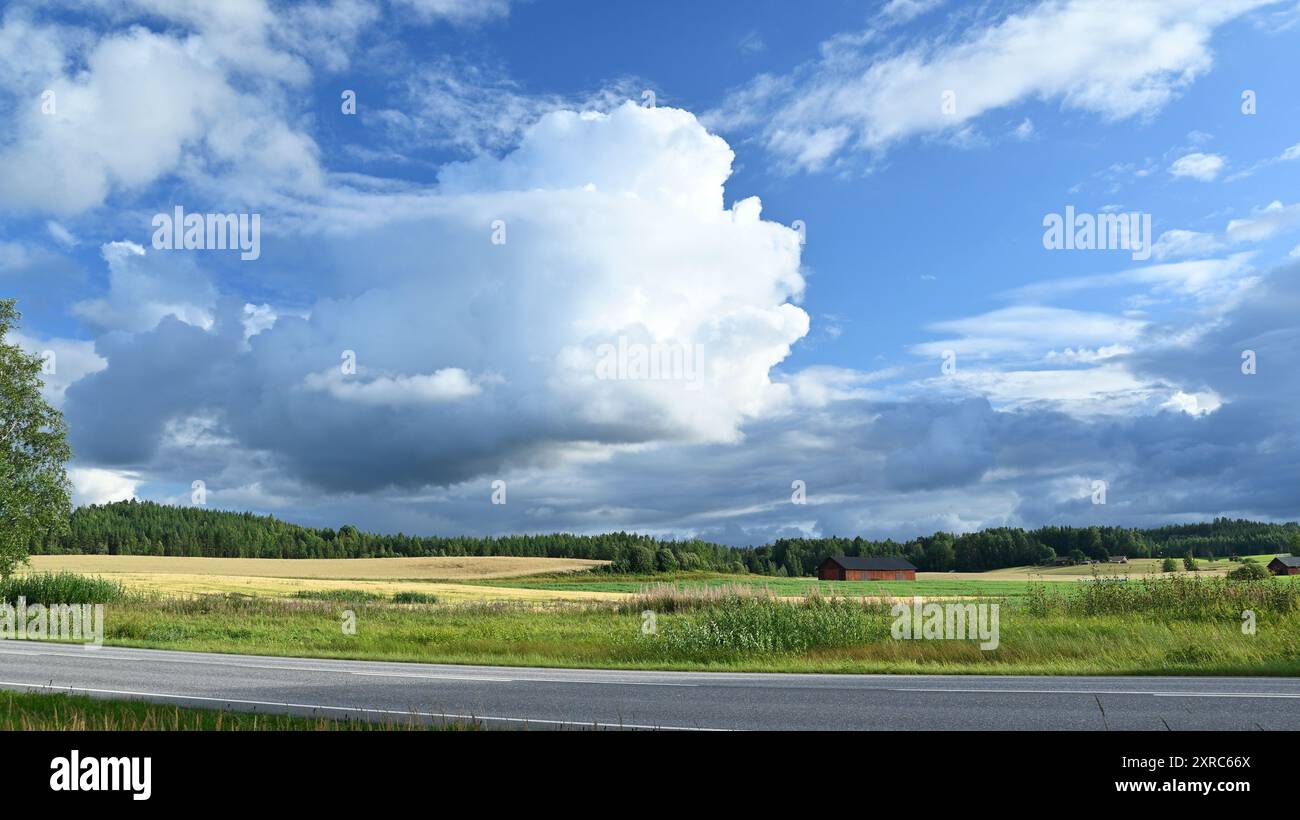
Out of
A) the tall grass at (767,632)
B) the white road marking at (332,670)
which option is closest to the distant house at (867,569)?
the tall grass at (767,632)

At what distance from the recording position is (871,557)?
14200 centimetres

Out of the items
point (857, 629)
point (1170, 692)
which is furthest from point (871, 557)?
point (1170, 692)

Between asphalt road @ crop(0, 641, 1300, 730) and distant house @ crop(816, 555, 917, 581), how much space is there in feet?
390

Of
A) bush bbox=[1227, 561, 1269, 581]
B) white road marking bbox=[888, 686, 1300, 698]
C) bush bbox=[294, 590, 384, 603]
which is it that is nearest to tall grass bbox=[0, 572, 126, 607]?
bush bbox=[294, 590, 384, 603]

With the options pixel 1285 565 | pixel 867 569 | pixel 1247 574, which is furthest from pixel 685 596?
pixel 1285 565

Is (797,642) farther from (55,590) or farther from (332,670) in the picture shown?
(55,590)

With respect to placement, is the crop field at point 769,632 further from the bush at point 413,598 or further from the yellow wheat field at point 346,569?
the yellow wheat field at point 346,569

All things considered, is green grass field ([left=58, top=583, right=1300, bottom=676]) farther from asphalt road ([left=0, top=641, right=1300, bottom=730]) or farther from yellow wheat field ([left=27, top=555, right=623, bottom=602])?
yellow wheat field ([left=27, top=555, right=623, bottom=602])

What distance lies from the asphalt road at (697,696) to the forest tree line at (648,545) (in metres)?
111

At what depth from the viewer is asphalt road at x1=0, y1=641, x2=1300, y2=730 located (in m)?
12.2

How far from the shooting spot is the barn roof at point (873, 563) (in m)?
136
